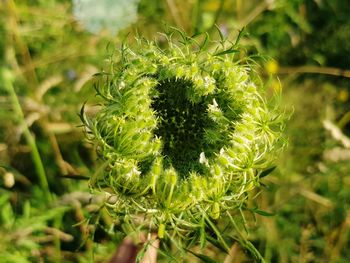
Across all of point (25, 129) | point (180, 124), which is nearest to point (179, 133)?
point (180, 124)

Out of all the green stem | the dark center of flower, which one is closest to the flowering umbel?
the dark center of flower

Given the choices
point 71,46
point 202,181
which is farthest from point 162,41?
point 202,181

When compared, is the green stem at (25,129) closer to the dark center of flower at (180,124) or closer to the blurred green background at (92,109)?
the blurred green background at (92,109)

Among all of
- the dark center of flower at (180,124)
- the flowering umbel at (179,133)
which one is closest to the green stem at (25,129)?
the flowering umbel at (179,133)

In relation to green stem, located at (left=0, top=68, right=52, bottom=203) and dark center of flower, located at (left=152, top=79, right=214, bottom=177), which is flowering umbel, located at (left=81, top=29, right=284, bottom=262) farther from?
green stem, located at (left=0, top=68, right=52, bottom=203)

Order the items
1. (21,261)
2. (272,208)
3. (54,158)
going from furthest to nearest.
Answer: (54,158), (272,208), (21,261)

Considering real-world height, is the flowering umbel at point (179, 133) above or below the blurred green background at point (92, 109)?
above

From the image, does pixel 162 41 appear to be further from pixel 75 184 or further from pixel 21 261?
pixel 21 261
